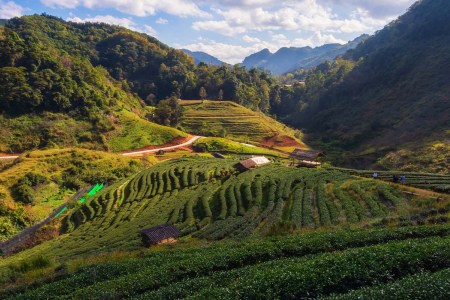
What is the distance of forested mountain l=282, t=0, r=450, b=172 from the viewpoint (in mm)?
94062

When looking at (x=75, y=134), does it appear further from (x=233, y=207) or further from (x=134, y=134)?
(x=233, y=207)

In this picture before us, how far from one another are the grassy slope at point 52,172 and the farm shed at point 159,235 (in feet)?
90.6

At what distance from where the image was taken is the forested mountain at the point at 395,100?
309 ft

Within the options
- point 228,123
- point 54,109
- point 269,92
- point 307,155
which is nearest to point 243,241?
point 307,155

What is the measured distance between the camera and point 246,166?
214 ft

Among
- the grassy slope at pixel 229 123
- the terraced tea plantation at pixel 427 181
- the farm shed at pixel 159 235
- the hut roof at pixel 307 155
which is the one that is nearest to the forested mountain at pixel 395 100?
the grassy slope at pixel 229 123

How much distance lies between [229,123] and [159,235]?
10193 cm

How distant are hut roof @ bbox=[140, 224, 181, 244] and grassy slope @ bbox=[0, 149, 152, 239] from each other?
27659 mm

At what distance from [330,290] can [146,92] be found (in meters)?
177

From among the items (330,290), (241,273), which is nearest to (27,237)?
(241,273)

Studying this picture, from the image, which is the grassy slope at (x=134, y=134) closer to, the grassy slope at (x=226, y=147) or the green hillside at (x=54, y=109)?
the green hillside at (x=54, y=109)

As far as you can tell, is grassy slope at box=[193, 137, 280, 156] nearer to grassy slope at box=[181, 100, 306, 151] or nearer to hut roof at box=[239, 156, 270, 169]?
grassy slope at box=[181, 100, 306, 151]

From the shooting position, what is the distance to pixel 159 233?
113 ft

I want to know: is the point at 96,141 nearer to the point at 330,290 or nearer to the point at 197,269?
the point at 197,269
